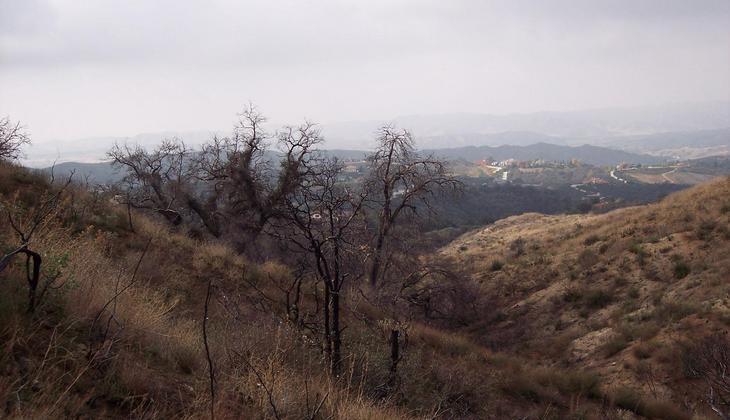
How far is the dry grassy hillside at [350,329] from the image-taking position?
9.37 feet

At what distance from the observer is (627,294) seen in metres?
13.4

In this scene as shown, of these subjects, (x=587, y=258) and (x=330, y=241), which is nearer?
(x=330, y=241)

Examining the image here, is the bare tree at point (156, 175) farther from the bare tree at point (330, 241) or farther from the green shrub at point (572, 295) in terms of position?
the green shrub at point (572, 295)

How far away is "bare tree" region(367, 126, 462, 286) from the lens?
50.5 feet

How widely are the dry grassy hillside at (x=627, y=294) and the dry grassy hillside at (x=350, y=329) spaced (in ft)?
0.20

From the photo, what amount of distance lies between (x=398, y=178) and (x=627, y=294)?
8178mm

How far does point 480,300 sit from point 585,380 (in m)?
8.35

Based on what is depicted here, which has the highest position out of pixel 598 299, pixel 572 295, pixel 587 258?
pixel 587 258

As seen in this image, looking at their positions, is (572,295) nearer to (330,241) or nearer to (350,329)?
(350,329)

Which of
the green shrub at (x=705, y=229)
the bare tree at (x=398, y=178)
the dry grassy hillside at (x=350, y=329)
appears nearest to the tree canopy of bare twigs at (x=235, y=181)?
the bare tree at (x=398, y=178)

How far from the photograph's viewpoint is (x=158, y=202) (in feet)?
57.1

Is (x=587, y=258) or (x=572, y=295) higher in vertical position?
(x=587, y=258)

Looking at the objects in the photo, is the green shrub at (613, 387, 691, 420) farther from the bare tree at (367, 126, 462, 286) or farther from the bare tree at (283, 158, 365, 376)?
the bare tree at (367, 126, 462, 286)

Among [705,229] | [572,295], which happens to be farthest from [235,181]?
[705,229]
